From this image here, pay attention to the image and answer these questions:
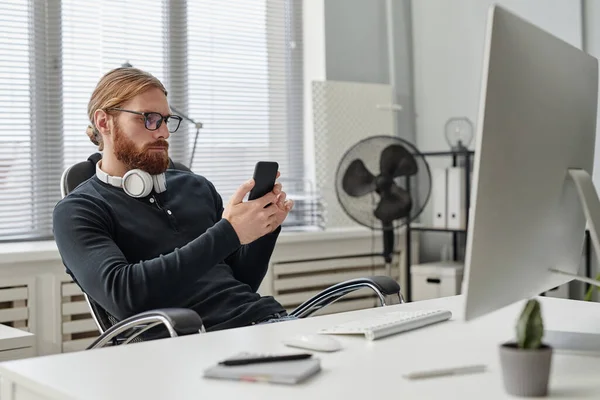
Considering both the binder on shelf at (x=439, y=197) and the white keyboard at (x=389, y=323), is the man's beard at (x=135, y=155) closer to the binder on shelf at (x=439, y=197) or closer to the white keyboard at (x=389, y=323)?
the white keyboard at (x=389, y=323)

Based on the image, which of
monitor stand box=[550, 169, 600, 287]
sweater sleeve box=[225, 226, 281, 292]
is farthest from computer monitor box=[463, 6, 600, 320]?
sweater sleeve box=[225, 226, 281, 292]

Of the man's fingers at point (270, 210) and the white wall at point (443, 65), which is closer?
the man's fingers at point (270, 210)

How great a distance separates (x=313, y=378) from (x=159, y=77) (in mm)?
3244

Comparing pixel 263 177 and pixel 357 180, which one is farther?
pixel 357 180

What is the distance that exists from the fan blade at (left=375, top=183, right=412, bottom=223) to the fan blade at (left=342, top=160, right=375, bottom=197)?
90 millimetres

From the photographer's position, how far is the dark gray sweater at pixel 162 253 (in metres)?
1.97

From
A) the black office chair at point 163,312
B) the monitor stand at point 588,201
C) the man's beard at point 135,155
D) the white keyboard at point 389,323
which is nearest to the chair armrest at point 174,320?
the black office chair at point 163,312

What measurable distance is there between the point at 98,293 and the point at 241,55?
9.05ft

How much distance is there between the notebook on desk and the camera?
1159mm

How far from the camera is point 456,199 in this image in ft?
14.0

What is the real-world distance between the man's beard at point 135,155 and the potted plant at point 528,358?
145cm

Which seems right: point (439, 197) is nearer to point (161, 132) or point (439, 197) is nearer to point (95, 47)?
point (95, 47)

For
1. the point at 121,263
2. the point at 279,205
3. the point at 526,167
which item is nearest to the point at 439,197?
the point at 279,205

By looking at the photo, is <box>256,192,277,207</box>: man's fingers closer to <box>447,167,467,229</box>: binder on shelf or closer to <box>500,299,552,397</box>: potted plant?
<box>500,299,552,397</box>: potted plant
